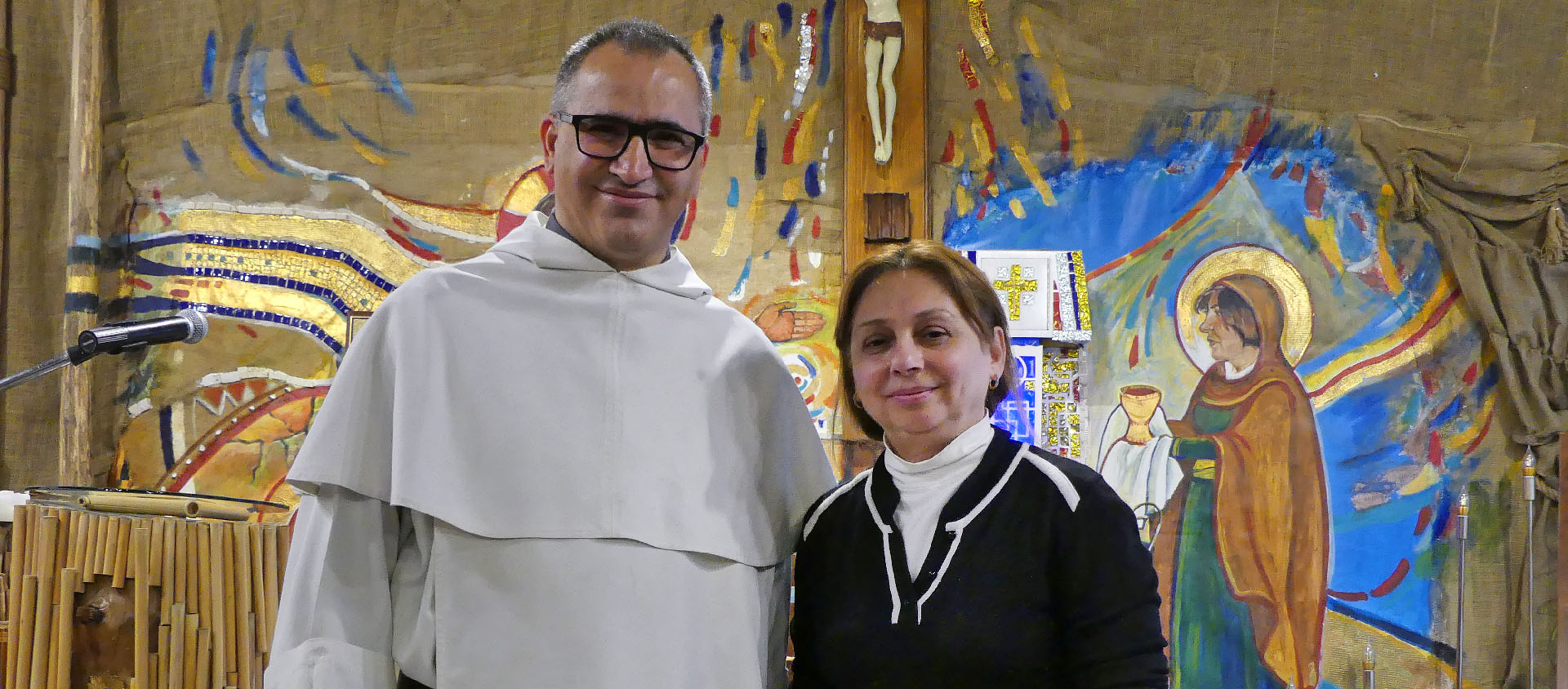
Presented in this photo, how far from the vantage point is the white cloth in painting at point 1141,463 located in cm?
493

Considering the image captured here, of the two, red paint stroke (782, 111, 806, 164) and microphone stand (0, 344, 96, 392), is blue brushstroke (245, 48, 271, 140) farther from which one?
microphone stand (0, 344, 96, 392)

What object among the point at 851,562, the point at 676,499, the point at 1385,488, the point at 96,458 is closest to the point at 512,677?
the point at 676,499

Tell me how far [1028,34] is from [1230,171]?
1041 millimetres

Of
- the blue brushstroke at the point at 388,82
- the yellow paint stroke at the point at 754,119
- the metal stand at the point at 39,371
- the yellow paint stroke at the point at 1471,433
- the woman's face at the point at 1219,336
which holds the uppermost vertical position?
the blue brushstroke at the point at 388,82

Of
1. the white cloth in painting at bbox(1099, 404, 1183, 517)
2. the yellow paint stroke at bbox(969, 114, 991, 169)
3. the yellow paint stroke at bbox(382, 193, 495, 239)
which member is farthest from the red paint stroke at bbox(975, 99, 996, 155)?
the yellow paint stroke at bbox(382, 193, 495, 239)

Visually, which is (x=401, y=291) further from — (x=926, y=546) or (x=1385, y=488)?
(x=1385, y=488)

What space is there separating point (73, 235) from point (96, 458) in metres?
0.91

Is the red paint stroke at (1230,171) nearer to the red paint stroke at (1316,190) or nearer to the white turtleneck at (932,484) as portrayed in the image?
the red paint stroke at (1316,190)

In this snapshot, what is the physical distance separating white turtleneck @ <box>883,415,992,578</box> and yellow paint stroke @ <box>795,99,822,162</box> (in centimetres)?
329

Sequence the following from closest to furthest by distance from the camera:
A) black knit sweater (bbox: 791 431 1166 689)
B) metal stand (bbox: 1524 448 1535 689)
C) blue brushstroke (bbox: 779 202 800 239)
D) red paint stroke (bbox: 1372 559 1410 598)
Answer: black knit sweater (bbox: 791 431 1166 689)
metal stand (bbox: 1524 448 1535 689)
red paint stroke (bbox: 1372 559 1410 598)
blue brushstroke (bbox: 779 202 800 239)

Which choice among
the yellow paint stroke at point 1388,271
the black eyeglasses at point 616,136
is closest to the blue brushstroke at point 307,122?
the black eyeglasses at point 616,136

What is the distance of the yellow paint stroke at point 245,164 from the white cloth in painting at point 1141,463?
12.1 feet

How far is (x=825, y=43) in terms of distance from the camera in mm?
5078

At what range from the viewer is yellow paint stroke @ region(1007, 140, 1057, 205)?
5.05 metres
